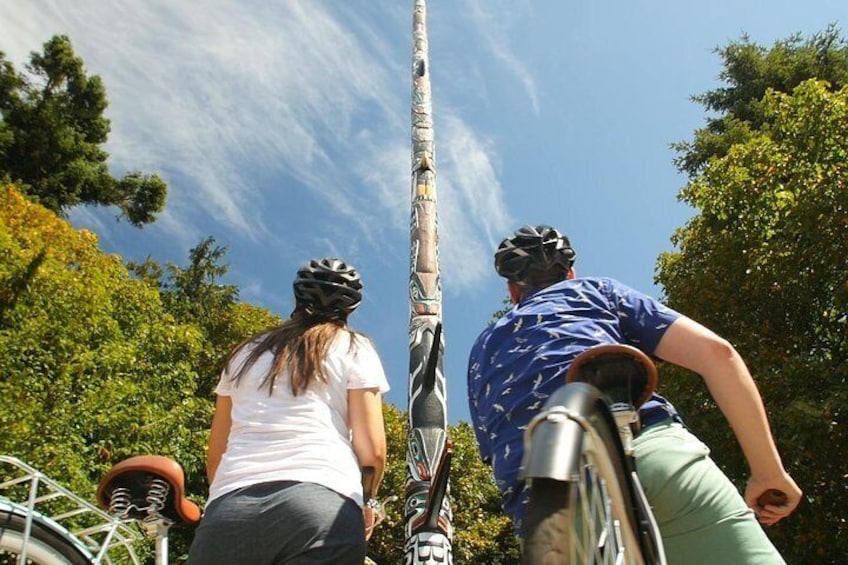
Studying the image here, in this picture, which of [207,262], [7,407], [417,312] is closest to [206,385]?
[207,262]

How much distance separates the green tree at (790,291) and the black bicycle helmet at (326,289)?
6.80 meters

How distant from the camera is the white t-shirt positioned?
2066 mm

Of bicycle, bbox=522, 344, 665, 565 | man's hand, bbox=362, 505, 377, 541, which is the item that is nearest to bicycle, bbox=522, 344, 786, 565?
bicycle, bbox=522, 344, 665, 565

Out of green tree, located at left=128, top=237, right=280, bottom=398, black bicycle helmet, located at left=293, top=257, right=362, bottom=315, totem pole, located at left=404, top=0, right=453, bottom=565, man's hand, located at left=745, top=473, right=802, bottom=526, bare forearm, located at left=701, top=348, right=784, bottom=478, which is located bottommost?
man's hand, located at left=745, top=473, right=802, bottom=526

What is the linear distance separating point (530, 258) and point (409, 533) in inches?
147

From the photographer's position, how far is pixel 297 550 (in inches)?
75.3

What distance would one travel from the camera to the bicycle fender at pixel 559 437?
1.27 metres

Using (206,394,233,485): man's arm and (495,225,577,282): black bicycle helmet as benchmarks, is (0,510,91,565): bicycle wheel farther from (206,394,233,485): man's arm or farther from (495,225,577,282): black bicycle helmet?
(495,225,577,282): black bicycle helmet

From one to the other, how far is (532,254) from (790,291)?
900 cm

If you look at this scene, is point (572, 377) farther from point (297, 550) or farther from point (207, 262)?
point (207, 262)

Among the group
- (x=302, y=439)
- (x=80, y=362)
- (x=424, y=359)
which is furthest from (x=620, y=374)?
(x=80, y=362)

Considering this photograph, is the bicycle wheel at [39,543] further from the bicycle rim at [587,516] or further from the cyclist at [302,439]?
the bicycle rim at [587,516]

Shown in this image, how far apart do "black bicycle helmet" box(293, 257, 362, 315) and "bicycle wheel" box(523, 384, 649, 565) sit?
123 cm

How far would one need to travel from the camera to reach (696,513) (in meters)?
1.76
